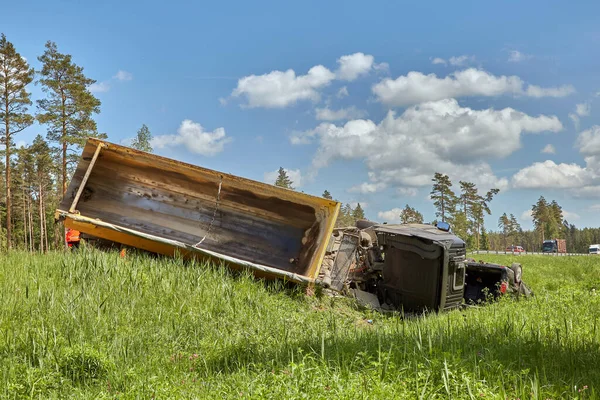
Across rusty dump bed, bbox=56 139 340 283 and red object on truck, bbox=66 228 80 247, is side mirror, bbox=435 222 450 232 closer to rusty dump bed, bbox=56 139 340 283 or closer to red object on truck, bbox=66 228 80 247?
rusty dump bed, bbox=56 139 340 283

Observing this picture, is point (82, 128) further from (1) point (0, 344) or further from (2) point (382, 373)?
(2) point (382, 373)

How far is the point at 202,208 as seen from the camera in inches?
337

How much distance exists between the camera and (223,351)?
4.23m

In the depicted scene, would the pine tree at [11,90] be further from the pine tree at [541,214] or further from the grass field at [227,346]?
the pine tree at [541,214]

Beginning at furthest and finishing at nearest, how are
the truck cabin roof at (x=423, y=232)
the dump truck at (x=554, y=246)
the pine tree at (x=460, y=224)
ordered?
the pine tree at (x=460, y=224) < the dump truck at (x=554, y=246) < the truck cabin roof at (x=423, y=232)

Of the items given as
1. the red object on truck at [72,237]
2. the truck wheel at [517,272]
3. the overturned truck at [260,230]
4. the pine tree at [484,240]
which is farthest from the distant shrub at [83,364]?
the pine tree at [484,240]

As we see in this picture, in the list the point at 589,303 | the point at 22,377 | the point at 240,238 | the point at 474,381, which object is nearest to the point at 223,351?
the point at 22,377

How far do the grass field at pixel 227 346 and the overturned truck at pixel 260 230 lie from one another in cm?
137

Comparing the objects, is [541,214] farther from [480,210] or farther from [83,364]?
[83,364]

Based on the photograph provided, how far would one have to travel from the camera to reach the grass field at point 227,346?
3141 millimetres

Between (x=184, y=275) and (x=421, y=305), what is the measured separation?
3.95 metres

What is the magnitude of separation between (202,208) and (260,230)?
1.21m

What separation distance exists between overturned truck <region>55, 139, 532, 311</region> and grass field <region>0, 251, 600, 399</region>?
53.8 inches

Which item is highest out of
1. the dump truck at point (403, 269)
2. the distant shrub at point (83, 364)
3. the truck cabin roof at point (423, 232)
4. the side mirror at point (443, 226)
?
the side mirror at point (443, 226)
